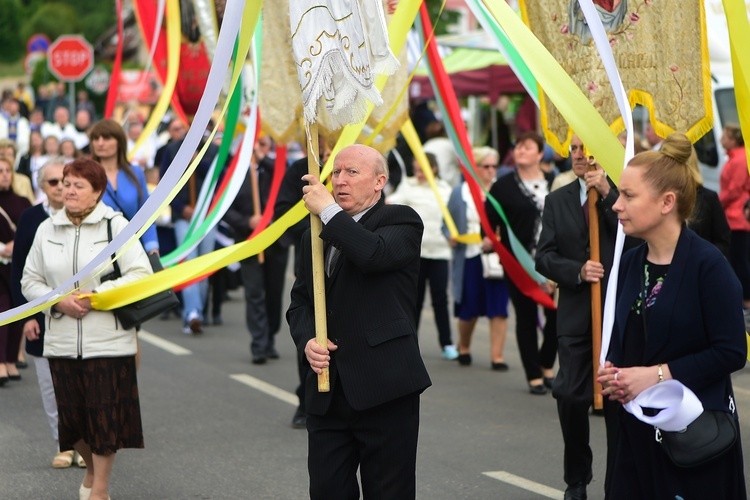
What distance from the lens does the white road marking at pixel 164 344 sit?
1150 centimetres

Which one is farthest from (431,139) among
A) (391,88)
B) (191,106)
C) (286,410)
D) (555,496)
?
(555,496)

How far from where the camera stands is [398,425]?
481cm

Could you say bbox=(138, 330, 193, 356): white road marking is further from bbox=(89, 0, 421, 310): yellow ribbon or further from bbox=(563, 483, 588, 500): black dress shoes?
bbox=(563, 483, 588, 500): black dress shoes

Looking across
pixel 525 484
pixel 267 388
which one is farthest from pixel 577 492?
pixel 267 388

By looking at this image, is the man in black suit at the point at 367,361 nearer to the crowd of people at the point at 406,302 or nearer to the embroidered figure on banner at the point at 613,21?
the crowd of people at the point at 406,302

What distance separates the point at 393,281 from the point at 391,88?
16.5ft

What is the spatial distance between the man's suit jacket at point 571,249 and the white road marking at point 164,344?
5604 millimetres

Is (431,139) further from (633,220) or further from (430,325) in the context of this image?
(633,220)

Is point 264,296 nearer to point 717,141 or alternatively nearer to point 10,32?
point 717,141

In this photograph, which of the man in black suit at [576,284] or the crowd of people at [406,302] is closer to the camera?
the crowd of people at [406,302]

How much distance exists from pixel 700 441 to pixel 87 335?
10.9 feet

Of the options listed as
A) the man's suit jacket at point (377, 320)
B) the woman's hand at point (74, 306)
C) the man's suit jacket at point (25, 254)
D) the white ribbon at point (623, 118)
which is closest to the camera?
the white ribbon at point (623, 118)

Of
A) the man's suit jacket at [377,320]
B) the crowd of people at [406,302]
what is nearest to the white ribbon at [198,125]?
the crowd of people at [406,302]

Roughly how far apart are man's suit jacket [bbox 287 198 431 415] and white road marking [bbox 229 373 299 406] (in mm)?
4460
